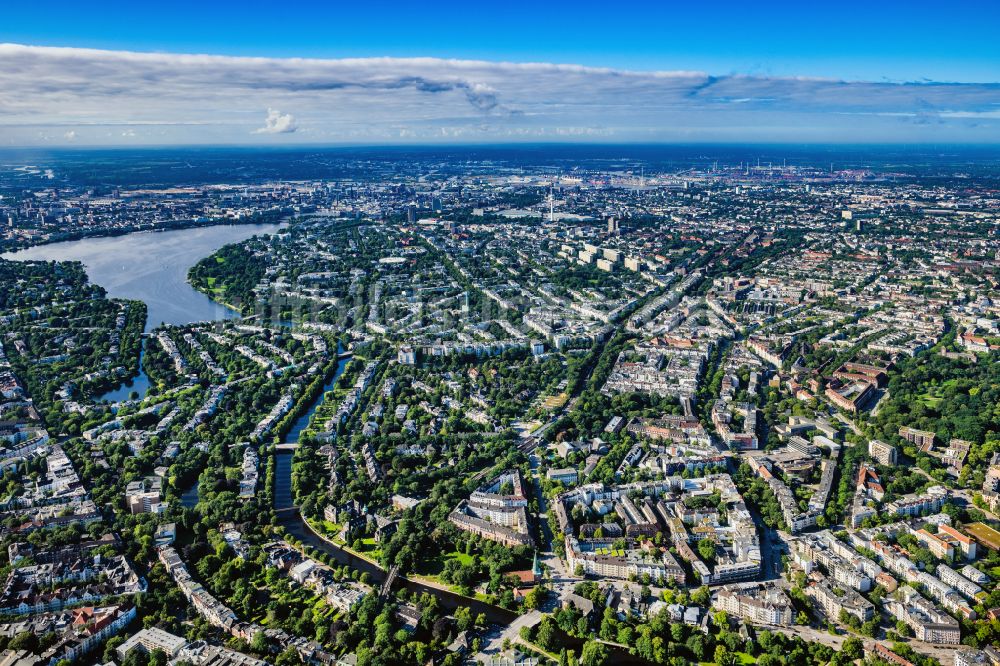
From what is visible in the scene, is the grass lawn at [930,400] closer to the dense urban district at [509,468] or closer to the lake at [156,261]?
the dense urban district at [509,468]

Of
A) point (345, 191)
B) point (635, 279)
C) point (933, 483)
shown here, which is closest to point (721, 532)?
point (933, 483)

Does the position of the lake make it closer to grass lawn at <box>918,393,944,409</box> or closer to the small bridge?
the small bridge

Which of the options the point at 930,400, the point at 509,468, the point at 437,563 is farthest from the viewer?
the point at 930,400

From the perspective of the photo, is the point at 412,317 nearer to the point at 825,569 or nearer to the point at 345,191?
the point at 825,569

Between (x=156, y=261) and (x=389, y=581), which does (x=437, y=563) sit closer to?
(x=389, y=581)

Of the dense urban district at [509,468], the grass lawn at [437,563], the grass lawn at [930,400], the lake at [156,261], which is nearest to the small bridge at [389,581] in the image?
the dense urban district at [509,468]

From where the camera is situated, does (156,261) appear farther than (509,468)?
Yes

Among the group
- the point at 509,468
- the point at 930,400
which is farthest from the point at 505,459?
the point at 930,400
